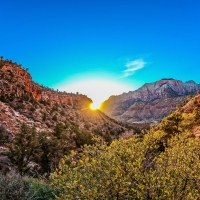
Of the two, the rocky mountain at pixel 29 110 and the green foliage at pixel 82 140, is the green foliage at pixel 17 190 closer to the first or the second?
the rocky mountain at pixel 29 110

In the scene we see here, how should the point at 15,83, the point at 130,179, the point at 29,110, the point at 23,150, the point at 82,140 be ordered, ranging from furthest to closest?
the point at 15,83 < the point at 29,110 < the point at 82,140 < the point at 23,150 < the point at 130,179

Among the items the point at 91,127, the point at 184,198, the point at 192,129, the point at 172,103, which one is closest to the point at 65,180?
the point at 184,198

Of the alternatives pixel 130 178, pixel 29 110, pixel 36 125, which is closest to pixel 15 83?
pixel 29 110

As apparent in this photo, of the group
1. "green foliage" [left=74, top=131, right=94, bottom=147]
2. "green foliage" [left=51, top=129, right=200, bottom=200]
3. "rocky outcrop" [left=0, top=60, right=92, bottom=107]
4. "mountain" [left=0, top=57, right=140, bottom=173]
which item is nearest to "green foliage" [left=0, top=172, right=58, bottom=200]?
"green foliage" [left=51, top=129, right=200, bottom=200]

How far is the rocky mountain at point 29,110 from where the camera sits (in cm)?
4094

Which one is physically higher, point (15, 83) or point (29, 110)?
point (15, 83)

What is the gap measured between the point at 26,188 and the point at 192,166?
6.60 meters

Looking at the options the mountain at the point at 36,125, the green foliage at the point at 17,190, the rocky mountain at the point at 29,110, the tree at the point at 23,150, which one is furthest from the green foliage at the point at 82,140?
the green foliage at the point at 17,190

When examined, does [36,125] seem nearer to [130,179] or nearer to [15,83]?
[15,83]

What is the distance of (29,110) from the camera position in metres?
48.6

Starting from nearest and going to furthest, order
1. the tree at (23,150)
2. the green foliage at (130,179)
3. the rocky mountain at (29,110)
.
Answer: the green foliage at (130,179)
the tree at (23,150)
the rocky mountain at (29,110)

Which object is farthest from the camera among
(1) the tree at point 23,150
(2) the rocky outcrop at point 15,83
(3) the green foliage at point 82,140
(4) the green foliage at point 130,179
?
(2) the rocky outcrop at point 15,83

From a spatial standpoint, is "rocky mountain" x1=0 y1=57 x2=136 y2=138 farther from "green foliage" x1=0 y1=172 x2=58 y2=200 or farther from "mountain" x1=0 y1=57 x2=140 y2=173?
"green foliage" x1=0 y1=172 x2=58 y2=200

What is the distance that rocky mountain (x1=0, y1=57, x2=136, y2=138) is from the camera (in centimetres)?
4094
